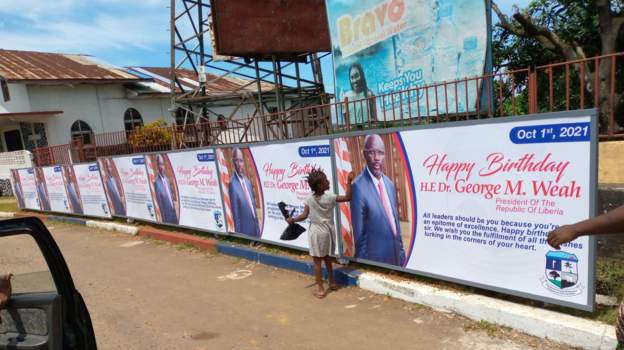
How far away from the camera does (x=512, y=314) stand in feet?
11.9

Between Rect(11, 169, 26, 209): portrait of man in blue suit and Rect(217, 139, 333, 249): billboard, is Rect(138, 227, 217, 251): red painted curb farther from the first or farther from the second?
Rect(11, 169, 26, 209): portrait of man in blue suit

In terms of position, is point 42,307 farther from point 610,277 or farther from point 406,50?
point 406,50

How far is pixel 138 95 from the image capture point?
82.1 feet

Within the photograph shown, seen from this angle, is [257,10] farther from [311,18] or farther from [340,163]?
[340,163]

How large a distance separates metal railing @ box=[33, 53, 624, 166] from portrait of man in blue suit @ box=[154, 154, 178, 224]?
858 mm

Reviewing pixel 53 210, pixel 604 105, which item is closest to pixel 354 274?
pixel 604 105

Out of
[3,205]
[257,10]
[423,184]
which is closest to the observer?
[423,184]

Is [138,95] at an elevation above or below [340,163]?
above

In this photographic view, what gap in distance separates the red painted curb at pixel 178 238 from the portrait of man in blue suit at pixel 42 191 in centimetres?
620

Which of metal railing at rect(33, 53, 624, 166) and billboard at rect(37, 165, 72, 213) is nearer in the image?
metal railing at rect(33, 53, 624, 166)

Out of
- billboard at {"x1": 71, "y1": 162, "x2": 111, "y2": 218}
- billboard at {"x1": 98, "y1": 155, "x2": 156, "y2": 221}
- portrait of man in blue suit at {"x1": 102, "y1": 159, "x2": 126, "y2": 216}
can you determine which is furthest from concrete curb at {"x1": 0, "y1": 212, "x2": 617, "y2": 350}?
billboard at {"x1": 71, "y1": 162, "x2": 111, "y2": 218}

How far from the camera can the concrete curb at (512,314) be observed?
321cm

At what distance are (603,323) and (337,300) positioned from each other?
7.96ft

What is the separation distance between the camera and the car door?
2232 mm
